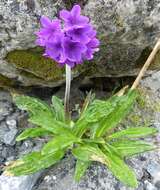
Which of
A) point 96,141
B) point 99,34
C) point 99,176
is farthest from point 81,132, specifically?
point 99,34

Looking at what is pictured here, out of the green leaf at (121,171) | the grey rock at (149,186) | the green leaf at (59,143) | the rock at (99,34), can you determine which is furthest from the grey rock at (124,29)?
the grey rock at (149,186)

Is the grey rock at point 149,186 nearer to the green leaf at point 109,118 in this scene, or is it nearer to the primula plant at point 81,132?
the primula plant at point 81,132

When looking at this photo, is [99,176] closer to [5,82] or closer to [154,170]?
[154,170]

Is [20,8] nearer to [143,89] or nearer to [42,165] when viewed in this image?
[42,165]

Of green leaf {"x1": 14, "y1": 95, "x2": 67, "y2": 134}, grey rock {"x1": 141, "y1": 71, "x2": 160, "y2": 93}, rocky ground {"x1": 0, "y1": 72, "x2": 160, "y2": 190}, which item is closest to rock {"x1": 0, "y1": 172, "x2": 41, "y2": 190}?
rocky ground {"x1": 0, "y1": 72, "x2": 160, "y2": 190}

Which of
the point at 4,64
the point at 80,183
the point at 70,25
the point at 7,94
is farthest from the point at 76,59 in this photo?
the point at 7,94
